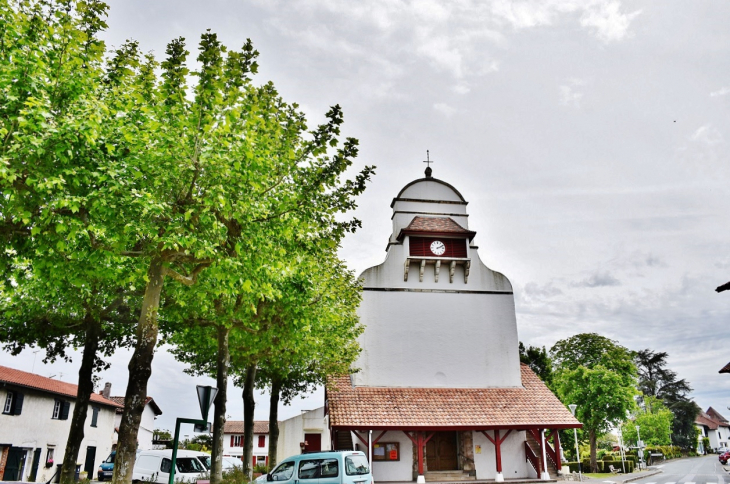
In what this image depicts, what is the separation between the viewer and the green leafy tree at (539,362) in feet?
144

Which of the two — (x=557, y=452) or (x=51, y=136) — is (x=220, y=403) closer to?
(x=51, y=136)

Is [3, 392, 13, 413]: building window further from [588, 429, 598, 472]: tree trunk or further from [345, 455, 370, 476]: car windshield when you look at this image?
[588, 429, 598, 472]: tree trunk

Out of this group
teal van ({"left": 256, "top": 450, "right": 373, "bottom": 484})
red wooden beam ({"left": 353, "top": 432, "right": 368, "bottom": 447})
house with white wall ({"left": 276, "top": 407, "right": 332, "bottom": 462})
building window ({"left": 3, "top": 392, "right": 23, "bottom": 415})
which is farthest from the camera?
house with white wall ({"left": 276, "top": 407, "right": 332, "bottom": 462})

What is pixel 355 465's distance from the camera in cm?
1520

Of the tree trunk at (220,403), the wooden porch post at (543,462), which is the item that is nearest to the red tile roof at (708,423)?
the wooden porch post at (543,462)

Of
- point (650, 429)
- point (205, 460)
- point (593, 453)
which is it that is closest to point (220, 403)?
point (205, 460)

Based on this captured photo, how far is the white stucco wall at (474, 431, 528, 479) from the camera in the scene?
25516 mm

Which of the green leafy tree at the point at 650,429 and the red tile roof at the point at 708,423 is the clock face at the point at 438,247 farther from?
the red tile roof at the point at 708,423

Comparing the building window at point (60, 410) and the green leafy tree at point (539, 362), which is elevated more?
the green leafy tree at point (539, 362)

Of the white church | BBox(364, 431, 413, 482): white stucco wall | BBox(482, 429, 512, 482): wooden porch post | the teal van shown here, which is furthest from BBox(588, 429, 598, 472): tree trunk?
the teal van

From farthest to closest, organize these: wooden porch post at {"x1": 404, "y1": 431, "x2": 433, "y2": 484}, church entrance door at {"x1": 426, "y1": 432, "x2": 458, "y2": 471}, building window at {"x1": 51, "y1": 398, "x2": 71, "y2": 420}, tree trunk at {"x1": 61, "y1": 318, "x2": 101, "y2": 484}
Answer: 1. building window at {"x1": 51, "y1": 398, "x2": 71, "y2": 420}
2. church entrance door at {"x1": 426, "y1": 432, "x2": 458, "y2": 471}
3. wooden porch post at {"x1": 404, "y1": 431, "x2": 433, "y2": 484}
4. tree trunk at {"x1": 61, "y1": 318, "x2": 101, "y2": 484}

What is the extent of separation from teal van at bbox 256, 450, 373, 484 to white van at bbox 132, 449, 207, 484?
341 inches

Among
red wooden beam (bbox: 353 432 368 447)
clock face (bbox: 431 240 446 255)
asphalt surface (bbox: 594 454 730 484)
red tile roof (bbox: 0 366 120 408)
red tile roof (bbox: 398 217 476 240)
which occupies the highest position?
red tile roof (bbox: 398 217 476 240)

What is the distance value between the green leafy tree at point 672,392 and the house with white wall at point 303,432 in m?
53.4
